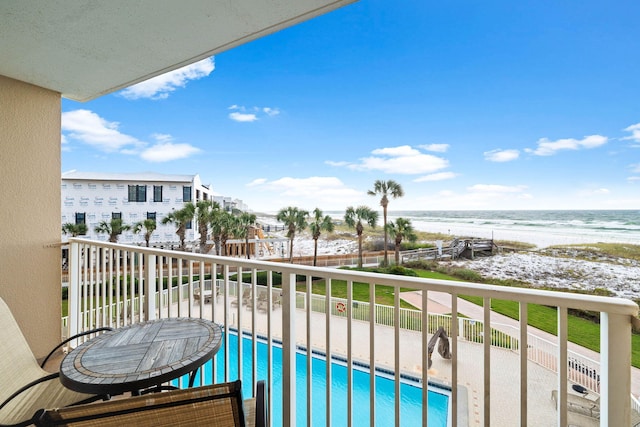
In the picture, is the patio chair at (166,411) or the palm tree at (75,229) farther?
the palm tree at (75,229)

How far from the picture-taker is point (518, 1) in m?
13.8

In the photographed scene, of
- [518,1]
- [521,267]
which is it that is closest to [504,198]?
[521,267]

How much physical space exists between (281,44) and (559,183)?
1793cm

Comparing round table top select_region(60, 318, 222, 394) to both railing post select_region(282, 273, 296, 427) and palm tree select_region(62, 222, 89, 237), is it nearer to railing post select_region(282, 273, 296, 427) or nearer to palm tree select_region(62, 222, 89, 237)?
railing post select_region(282, 273, 296, 427)

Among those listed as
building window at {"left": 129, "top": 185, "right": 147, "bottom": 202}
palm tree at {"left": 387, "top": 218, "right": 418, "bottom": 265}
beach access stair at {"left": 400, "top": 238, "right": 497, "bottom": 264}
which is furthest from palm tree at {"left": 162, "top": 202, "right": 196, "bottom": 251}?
beach access stair at {"left": 400, "top": 238, "right": 497, "bottom": 264}

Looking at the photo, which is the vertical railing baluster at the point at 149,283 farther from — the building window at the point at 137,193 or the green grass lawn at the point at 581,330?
the building window at the point at 137,193

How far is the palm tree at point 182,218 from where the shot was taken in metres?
16.1

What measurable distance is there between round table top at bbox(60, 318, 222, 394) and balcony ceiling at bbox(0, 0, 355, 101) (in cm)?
169

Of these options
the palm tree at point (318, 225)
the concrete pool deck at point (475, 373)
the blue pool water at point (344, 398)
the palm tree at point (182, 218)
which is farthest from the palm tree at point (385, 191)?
the blue pool water at point (344, 398)

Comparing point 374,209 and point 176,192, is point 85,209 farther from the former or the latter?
point 374,209

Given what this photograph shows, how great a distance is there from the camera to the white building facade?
15047 mm

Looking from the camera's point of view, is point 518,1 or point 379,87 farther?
point 379,87

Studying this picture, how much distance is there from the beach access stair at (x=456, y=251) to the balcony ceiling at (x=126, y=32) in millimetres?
14267

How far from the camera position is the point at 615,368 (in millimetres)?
890
